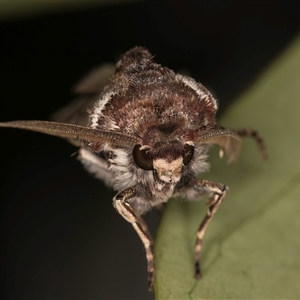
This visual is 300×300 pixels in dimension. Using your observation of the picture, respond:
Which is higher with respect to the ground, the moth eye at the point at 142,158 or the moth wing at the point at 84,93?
the moth eye at the point at 142,158

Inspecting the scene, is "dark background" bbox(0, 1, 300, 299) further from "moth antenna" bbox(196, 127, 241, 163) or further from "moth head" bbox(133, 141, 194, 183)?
"moth head" bbox(133, 141, 194, 183)

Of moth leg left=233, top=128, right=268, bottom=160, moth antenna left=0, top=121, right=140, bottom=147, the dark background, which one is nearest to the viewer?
moth antenna left=0, top=121, right=140, bottom=147

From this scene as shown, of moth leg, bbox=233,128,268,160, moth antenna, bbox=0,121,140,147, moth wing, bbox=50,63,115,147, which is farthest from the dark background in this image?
moth antenna, bbox=0,121,140,147

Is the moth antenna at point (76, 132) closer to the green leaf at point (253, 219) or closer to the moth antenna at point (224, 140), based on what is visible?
the moth antenna at point (224, 140)

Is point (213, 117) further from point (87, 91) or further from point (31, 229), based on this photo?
point (31, 229)

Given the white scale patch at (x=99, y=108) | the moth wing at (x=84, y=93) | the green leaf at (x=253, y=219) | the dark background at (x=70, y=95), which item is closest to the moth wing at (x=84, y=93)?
the moth wing at (x=84, y=93)

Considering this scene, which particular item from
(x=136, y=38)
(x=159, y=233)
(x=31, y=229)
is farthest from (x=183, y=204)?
(x=136, y=38)
